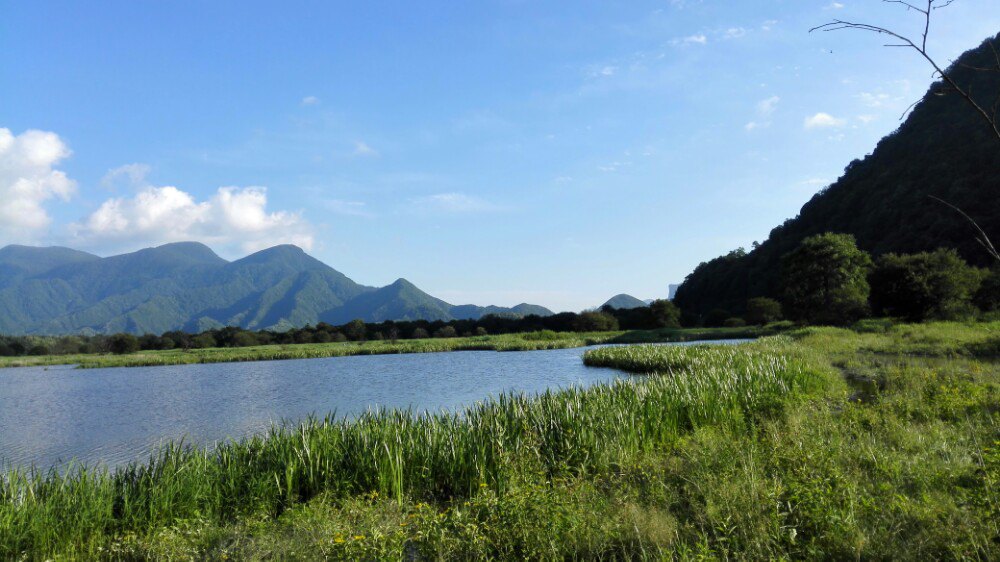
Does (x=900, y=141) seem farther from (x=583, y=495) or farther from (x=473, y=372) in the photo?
(x=583, y=495)

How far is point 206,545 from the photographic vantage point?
6.39m

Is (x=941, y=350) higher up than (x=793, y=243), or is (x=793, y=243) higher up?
(x=793, y=243)

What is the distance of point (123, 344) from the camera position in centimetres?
6719

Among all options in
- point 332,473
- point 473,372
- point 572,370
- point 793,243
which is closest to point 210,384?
point 473,372

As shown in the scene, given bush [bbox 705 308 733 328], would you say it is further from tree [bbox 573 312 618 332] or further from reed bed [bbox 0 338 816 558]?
reed bed [bbox 0 338 816 558]

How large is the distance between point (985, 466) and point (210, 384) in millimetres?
32183

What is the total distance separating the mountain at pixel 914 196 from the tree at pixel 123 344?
78.4m

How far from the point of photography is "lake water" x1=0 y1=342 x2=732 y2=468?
14969 millimetres

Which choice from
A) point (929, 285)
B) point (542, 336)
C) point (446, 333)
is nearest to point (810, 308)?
point (929, 285)

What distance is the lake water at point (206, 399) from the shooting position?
49.1 ft

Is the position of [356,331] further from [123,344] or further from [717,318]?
[717,318]

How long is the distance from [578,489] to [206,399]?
21.4 m

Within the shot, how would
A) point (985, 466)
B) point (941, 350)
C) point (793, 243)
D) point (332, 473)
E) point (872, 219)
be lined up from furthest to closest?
1. point (793, 243)
2. point (872, 219)
3. point (941, 350)
4. point (332, 473)
5. point (985, 466)

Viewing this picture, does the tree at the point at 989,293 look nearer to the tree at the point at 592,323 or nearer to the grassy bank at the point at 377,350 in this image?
the grassy bank at the point at 377,350
